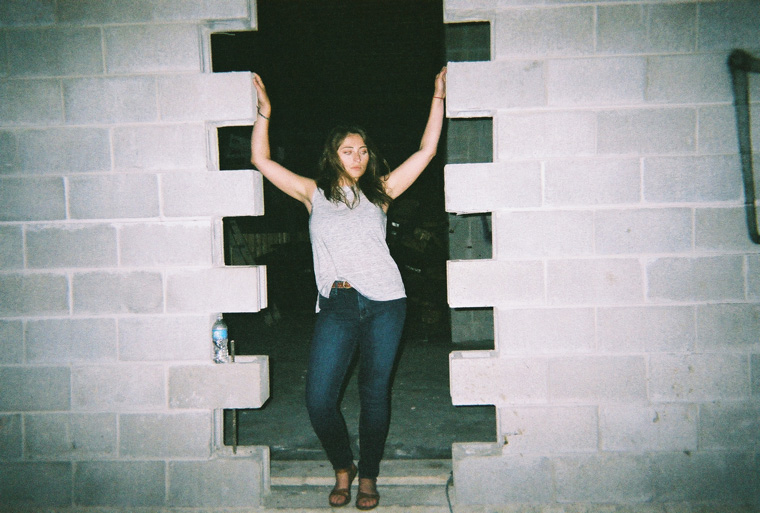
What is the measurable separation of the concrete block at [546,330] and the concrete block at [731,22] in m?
1.45

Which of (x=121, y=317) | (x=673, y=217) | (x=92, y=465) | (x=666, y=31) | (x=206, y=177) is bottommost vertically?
(x=92, y=465)

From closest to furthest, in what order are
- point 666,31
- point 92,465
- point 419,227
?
point 666,31 < point 92,465 < point 419,227

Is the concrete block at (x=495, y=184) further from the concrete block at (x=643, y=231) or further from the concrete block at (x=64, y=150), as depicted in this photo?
the concrete block at (x=64, y=150)

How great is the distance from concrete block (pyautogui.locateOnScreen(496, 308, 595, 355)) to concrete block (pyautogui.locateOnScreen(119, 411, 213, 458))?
1592 mm

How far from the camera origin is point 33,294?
7.78 feet

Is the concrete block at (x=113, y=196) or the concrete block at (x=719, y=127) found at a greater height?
the concrete block at (x=719, y=127)

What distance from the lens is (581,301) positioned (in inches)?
90.1

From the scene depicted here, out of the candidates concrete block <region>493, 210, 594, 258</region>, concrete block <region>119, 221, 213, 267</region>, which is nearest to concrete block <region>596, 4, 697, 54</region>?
concrete block <region>493, 210, 594, 258</region>

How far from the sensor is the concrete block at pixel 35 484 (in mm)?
2402

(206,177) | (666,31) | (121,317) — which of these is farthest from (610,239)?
(121,317)

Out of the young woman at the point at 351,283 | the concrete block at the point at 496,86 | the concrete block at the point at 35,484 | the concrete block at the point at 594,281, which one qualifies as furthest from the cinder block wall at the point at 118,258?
the concrete block at the point at 594,281

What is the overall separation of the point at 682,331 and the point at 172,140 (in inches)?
107

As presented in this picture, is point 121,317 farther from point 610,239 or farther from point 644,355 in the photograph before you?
point 644,355

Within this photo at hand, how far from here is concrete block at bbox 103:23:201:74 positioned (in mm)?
2283
